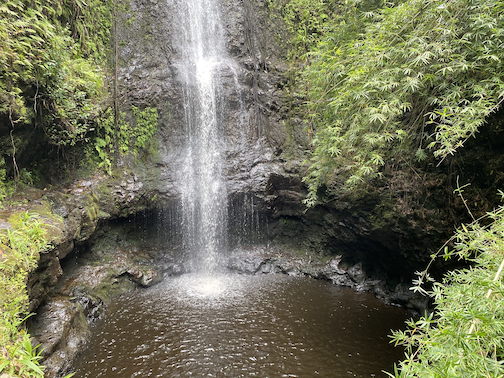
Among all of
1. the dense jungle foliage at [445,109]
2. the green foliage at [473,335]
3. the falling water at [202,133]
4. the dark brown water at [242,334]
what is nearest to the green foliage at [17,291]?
the dark brown water at [242,334]

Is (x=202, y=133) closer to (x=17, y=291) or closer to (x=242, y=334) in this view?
(x=242, y=334)

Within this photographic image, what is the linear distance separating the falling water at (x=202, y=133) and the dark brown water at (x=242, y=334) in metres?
2.34

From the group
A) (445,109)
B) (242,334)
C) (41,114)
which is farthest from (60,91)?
(445,109)

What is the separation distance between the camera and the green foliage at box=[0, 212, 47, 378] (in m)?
2.50

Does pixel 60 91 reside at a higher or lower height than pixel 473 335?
higher

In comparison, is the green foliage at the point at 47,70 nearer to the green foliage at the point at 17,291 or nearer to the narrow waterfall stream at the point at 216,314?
the green foliage at the point at 17,291

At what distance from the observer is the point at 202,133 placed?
414 inches

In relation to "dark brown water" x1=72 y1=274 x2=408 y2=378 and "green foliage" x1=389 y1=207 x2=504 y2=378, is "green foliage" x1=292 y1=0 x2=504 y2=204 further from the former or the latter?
"dark brown water" x1=72 y1=274 x2=408 y2=378

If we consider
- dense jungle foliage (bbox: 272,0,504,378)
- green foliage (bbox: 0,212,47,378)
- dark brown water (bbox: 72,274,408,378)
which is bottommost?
dark brown water (bbox: 72,274,408,378)

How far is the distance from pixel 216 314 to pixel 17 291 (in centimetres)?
382

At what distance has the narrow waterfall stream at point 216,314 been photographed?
4.63 meters

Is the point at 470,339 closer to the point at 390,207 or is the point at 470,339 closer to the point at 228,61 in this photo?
the point at 390,207

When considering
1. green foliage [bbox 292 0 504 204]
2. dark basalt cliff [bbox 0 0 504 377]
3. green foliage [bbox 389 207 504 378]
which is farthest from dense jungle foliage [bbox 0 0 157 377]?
green foliage [bbox 292 0 504 204]

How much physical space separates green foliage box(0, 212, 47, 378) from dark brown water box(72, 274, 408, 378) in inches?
62.1
